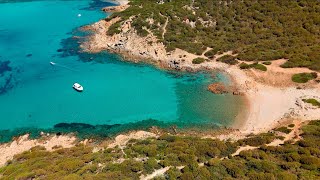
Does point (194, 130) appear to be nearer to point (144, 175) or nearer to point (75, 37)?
point (144, 175)

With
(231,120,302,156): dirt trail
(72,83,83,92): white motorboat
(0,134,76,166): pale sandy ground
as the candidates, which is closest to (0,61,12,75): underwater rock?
(72,83,83,92): white motorboat

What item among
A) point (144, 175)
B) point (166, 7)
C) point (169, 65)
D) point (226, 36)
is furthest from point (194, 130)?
point (166, 7)

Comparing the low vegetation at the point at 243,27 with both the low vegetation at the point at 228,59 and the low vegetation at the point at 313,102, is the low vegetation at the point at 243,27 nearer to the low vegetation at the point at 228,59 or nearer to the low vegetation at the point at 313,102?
the low vegetation at the point at 228,59

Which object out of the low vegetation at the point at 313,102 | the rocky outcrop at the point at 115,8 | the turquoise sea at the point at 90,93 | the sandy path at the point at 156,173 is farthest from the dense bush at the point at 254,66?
the rocky outcrop at the point at 115,8

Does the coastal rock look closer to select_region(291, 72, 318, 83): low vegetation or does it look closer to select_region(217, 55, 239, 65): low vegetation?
select_region(217, 55, 239, 65): low vegetation

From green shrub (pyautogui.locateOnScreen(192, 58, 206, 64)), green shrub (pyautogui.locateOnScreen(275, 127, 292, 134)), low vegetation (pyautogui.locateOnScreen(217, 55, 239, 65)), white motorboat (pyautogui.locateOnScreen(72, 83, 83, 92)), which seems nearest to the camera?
green shrub (pyautogui.locateOnScreen(275, 127, 292, 134))

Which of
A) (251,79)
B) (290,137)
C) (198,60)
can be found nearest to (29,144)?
(198,60)

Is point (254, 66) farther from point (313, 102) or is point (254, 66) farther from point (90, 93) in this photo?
point (90, 93)
